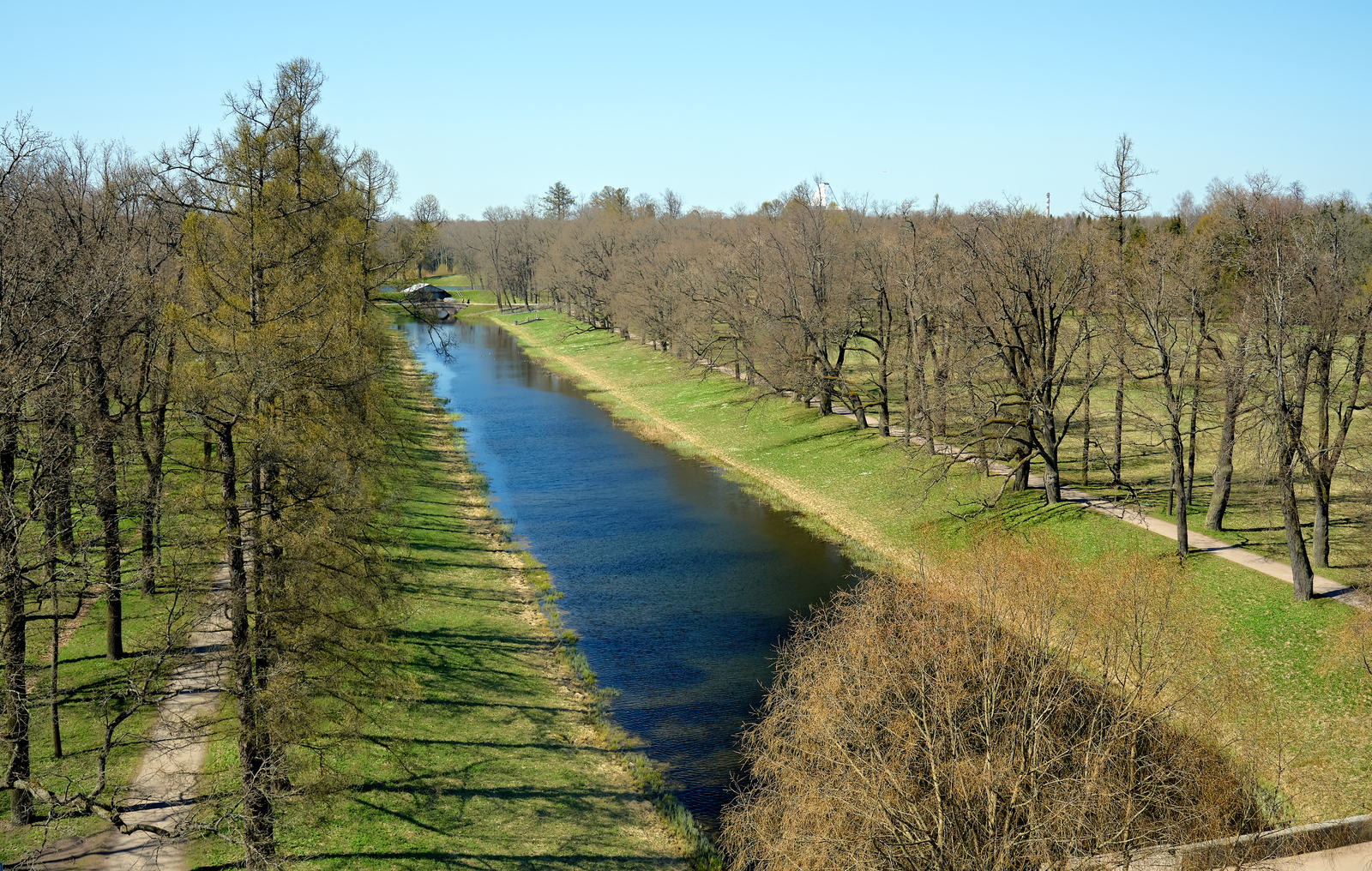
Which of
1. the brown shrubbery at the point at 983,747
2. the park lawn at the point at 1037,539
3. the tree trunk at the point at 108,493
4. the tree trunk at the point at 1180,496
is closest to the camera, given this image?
the brown shrubbery at the point at 983,747

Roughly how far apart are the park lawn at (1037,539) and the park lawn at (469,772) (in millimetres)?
11781

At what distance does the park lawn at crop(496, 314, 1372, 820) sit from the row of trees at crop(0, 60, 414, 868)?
54.4 feet

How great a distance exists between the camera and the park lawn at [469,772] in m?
17.1

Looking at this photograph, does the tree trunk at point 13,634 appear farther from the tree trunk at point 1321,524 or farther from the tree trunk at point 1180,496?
the tree trunk at point 1321,524

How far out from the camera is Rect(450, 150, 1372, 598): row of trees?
26.5 m

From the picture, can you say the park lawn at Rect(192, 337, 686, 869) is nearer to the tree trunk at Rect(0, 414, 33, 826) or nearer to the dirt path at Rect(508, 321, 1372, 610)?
the tree trunk at Rect(0, 414, 33, 826)

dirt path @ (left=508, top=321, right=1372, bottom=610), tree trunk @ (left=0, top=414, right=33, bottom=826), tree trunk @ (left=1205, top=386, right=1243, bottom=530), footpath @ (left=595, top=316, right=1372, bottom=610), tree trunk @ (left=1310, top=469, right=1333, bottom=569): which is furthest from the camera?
tree trunk @ (left=1205, top=386, right=1243, bottom=530)

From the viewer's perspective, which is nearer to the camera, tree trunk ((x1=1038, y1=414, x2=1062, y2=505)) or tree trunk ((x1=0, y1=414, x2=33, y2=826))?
tree trunk ((x1=0, y1=414, x2=33, y2=826))

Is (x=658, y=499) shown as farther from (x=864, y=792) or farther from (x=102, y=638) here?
(x=864, y=792)

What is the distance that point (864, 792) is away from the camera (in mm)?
13461

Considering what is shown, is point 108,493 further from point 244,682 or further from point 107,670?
point 244,682

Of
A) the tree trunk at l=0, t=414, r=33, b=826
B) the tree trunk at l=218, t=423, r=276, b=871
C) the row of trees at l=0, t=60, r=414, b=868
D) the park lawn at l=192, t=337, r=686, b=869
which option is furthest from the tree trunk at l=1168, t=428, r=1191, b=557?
the tree trunk at l=0, t=414, r=33, b=826

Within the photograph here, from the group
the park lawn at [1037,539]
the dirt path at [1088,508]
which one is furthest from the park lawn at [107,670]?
the dirt path at [1088,508]

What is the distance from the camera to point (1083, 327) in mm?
33594
